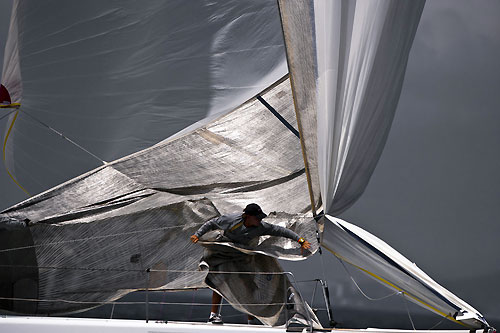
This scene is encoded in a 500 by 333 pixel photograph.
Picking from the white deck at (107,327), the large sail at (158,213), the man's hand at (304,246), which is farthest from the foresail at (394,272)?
the large sail at (158,213)

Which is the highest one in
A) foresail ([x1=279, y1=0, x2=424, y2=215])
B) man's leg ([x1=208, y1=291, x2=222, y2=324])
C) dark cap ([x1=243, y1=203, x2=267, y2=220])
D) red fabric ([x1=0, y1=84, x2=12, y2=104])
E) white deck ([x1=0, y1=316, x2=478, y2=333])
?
foresail ([x1=279, y1=0, x2=424, y2=215])

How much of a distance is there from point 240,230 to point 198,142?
169cm

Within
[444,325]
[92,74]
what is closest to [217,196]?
[92,74]

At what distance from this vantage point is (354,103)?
3773 mm

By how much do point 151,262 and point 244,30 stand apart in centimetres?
223

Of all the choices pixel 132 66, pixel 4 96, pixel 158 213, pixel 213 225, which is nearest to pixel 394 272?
pixel 213 225

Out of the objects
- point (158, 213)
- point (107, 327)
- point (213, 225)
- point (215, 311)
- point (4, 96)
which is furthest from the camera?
point (4, 96)

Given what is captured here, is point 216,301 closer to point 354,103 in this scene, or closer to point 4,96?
point 354,103

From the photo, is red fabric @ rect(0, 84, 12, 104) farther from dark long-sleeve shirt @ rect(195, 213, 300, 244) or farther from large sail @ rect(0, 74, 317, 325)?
dark long-sleeve shirt @ rect(195, 213, 300, 244)

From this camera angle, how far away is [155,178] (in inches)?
222

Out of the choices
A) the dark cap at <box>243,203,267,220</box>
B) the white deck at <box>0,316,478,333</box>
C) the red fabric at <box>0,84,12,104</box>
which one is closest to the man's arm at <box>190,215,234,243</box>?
the dark cap at <box>243,203,267,220</box>

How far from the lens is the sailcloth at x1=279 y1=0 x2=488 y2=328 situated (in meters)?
3.73

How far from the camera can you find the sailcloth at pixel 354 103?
373cm

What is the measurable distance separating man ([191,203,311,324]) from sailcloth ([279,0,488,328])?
434 mm
